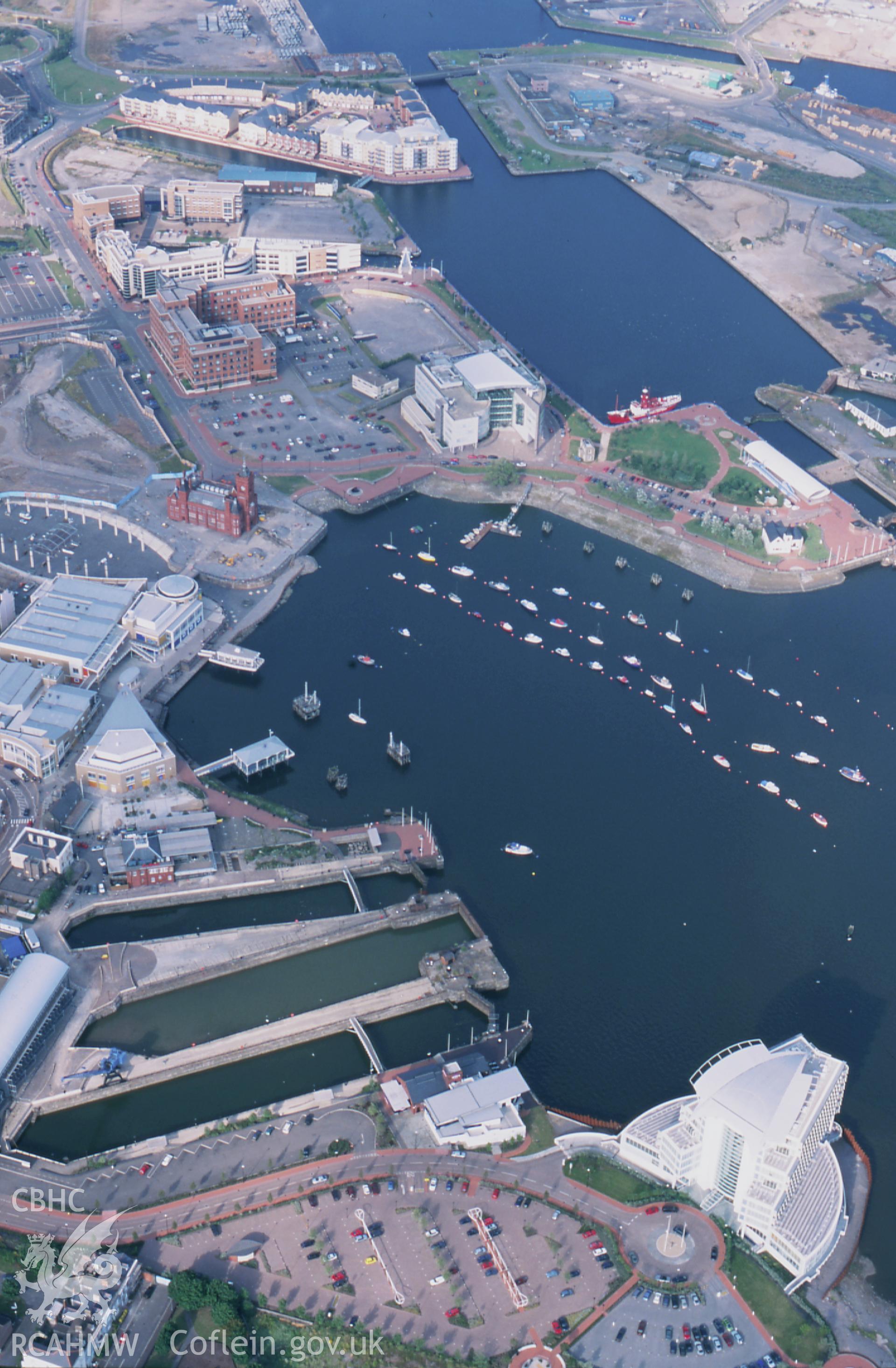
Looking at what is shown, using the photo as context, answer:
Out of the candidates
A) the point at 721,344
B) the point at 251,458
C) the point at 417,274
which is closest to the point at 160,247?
the point at 417,274

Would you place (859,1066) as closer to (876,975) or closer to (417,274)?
(876,975)

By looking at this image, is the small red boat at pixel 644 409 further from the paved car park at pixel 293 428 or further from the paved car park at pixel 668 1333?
the paved car park at pixel 668 1333

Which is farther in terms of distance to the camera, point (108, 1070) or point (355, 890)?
point (355, 890)

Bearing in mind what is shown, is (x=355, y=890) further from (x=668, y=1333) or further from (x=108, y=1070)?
(x=668, y=1333)

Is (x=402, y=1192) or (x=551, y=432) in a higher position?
(x=551, y=432)

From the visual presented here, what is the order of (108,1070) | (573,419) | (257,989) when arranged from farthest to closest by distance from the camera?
(573,419) → (257,989) → (108,1070)

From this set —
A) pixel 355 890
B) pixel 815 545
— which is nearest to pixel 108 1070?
pixel 355 890

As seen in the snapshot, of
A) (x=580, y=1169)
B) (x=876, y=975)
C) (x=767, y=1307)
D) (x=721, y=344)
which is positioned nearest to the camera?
(x=767, y=1307)

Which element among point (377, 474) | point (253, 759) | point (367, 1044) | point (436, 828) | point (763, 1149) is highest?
point (377, 474)
